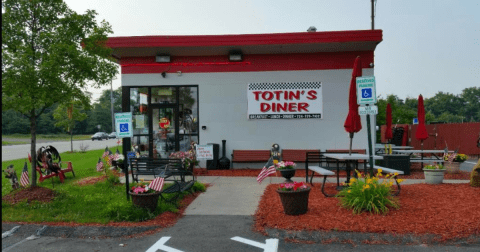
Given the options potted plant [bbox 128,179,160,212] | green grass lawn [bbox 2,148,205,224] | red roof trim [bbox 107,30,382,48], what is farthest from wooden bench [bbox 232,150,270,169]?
potted plant [bbox 128,179,160,212]

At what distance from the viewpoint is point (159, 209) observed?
704cm

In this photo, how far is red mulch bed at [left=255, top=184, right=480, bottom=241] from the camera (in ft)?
18.0

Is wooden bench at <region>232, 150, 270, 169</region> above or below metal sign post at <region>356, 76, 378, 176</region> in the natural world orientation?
below

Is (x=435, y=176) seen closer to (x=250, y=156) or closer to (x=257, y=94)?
(x=250, y=156)

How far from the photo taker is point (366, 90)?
22.6 ft

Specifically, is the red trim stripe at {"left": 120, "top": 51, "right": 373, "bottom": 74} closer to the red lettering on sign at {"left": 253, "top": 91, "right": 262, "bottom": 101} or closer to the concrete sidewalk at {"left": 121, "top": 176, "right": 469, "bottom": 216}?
the red lettering on sign at {"left": 253, "top": 91, "right": 262, "bottom": 101}

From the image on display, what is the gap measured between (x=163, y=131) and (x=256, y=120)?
138 inches

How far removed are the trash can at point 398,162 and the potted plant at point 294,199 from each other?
238 inches

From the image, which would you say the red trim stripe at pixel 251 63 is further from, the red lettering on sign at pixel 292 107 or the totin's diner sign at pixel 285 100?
the red lettering on sign at pixel 292 107

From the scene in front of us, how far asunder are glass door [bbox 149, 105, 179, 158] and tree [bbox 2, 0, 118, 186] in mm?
4990

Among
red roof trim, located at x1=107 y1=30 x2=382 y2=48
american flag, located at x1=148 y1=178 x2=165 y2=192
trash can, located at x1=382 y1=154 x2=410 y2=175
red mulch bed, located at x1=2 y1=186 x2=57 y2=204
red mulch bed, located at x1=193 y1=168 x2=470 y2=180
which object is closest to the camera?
american flag, located at x1=148 y1=178 x2=165 y2=192

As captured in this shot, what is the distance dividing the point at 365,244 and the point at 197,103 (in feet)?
30.7

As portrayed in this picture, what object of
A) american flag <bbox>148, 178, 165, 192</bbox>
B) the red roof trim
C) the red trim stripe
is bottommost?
american flag <bbox>148, 178, 165, 192</bbox>

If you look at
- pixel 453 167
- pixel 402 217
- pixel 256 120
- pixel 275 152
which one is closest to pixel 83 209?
pixel 402 217
